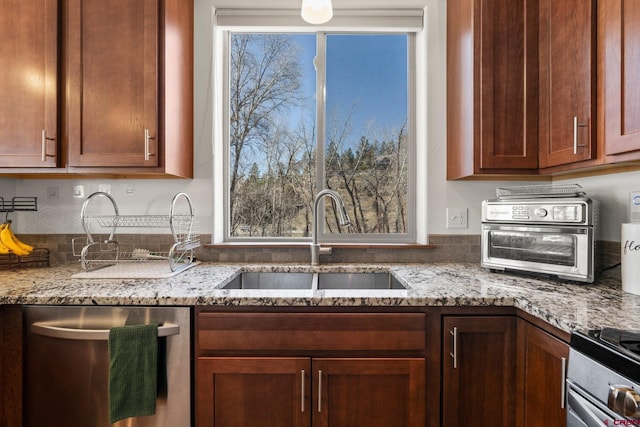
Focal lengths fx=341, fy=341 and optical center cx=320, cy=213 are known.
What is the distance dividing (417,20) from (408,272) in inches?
58.6

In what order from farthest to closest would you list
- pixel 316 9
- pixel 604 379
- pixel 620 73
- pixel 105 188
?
pixel 105 188 < pixel 316 9 < pixel 620 73 < pixel 604 379

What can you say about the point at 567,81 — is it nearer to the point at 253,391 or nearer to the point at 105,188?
the point at 253,391

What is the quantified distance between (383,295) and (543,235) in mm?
809

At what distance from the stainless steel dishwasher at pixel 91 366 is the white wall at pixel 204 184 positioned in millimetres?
811

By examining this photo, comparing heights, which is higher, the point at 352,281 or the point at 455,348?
the point at 352,281

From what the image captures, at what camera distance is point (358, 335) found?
50.1 inches

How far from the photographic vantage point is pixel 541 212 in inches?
59.5

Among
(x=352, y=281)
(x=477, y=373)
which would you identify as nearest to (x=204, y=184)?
(x=352, y=281)

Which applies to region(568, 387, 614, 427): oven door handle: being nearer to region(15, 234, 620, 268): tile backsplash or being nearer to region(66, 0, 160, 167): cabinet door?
region(15, 234, 620, 268): tile backsplash

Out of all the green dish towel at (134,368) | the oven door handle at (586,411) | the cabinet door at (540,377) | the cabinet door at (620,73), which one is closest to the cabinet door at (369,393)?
the cabinet door at (540,377)

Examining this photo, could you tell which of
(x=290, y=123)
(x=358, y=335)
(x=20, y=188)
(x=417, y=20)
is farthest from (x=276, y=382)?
(x=417, y=20)

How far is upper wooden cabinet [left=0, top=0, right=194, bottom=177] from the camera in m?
1.64

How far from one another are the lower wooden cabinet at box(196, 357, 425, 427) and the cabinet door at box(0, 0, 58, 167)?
53.0 inches

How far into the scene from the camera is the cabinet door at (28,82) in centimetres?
164
